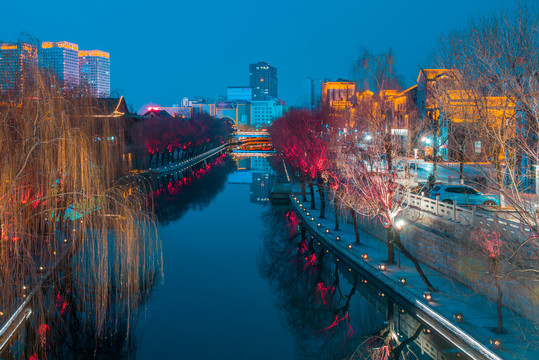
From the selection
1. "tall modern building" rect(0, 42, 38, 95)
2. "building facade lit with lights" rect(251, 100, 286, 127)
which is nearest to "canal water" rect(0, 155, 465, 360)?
"tall modern building" rect(0, 42, 38, 95)

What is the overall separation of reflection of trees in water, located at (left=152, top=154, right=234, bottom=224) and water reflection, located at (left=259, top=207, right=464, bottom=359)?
10.9m

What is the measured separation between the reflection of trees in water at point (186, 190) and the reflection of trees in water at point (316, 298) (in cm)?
949

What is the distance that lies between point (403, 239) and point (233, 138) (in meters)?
119

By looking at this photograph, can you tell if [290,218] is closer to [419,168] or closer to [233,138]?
[419,168]

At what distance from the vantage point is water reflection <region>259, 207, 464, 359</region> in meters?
11.8

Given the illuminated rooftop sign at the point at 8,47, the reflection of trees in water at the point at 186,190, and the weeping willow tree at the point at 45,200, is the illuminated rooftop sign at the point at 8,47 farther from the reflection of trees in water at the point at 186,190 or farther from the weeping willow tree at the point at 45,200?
the reflection of trees in water at the point at 186,190

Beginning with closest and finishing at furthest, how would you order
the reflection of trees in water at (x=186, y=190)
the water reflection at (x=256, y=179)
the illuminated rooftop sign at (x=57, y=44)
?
the illuminated rooftop sign at (x=57, y=44)
the reflection of trees in water at (x=186, y=190)
the water reflection at (x=256, y=179)

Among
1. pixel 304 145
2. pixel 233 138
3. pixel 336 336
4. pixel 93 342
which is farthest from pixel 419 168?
pixel 233 138

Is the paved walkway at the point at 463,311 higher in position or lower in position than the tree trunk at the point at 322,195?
lower

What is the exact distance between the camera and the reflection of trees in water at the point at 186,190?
1227 inches

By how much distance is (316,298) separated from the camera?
1567 cm

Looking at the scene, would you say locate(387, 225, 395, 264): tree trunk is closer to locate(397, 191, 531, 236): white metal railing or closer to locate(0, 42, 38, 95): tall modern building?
locate(397, 191, 531, 236): white metal railing

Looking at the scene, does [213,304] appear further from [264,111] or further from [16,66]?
A: [264,111]

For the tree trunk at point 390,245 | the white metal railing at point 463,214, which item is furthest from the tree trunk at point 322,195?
the tree trunk at point 390,245
